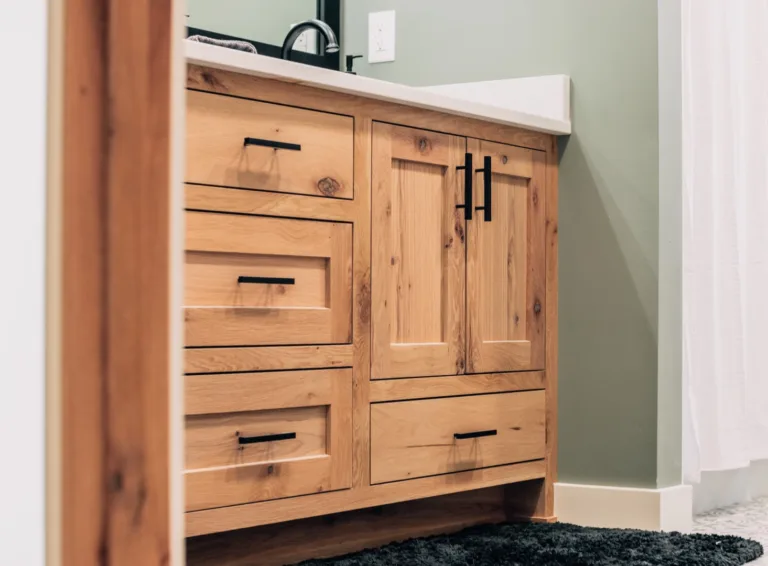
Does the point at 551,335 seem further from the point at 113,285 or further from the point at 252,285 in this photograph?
the point at 113,285

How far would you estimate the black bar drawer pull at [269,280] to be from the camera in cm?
171

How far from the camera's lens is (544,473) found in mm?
2371

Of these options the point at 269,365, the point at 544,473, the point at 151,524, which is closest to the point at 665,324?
the point at 544,473

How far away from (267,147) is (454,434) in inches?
28.9

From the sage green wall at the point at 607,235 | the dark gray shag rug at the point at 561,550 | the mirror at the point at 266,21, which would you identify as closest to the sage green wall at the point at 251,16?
the mirror at the point at 266,21

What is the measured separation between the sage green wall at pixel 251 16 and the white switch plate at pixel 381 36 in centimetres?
16

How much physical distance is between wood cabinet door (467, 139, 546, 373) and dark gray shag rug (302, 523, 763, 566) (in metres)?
0.36

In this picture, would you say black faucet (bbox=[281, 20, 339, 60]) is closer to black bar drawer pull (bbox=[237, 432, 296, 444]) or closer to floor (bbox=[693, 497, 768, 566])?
black bar drawer pull (bbox=[237, 432, 296, 444])

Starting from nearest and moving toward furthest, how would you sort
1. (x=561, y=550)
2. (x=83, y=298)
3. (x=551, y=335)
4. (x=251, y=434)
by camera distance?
(x=83, y=298), (x=251, y=434), (x=561, y=550), (x=551, y=335)

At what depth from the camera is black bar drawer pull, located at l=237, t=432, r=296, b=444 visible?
1.70 m

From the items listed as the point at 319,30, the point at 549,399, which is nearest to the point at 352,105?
the point at 319,30

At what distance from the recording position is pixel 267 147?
177 cm

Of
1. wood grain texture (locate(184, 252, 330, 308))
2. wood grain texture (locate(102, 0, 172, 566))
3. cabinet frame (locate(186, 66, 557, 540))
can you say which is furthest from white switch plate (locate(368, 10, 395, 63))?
wood grain texture (locate(102, 0, 172, 566))

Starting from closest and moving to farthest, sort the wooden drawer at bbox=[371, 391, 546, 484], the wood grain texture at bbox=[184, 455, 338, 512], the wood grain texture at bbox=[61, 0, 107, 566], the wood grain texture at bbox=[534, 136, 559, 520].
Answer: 1. the wood grain texture at bbox=[61, 0, 107, 566]
2. the wood grain texture at bbox=[184, 455, 338, 512]
3. the wooden drawer at bbox=[371, 391, 546, 484]
4. the wood grain texture at bbox=[534, 136, 559, 520]
